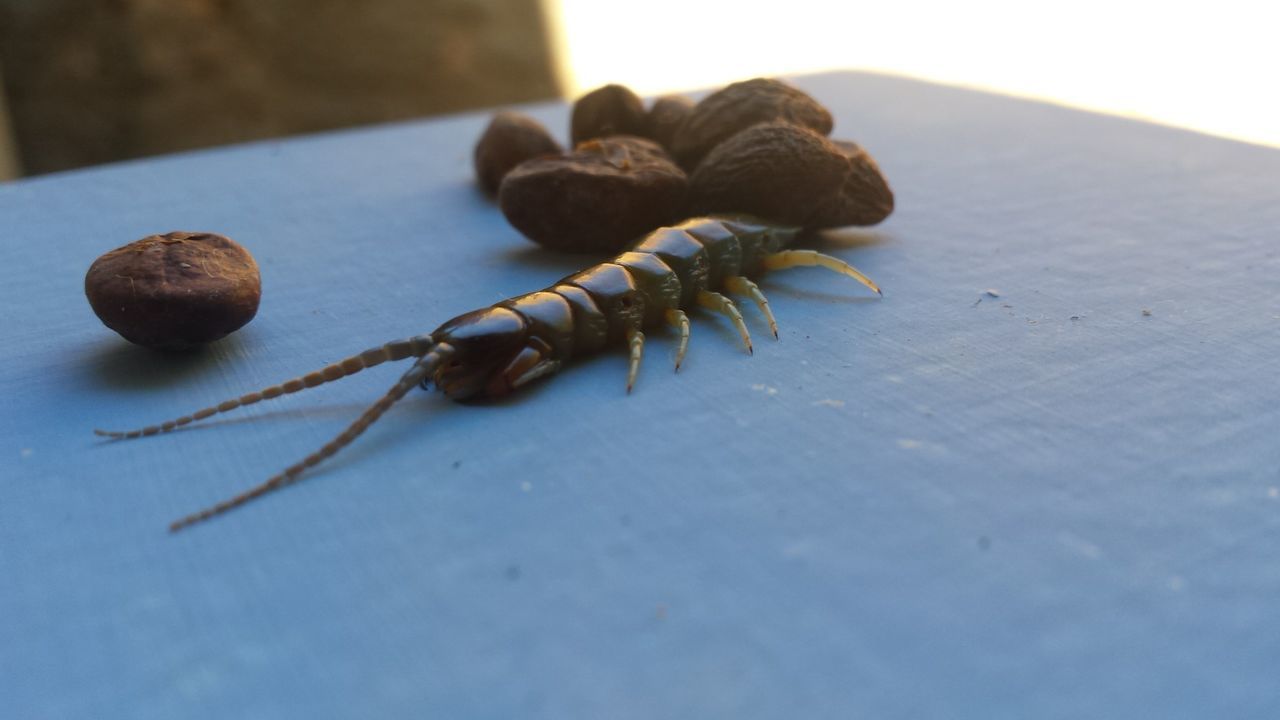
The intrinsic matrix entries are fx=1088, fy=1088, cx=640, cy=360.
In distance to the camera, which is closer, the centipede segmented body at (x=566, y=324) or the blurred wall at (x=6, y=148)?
the centipede segmented body at (x=566, y=324)

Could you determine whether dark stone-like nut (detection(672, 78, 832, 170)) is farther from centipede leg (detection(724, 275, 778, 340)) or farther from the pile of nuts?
centipede leg (detection(724, 275, 778, 340))

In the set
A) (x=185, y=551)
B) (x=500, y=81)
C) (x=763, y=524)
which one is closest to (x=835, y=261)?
(x=763, y=524)

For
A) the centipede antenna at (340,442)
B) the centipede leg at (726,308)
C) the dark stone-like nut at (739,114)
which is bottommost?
the centipede leg at (726,308)

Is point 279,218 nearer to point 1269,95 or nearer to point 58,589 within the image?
point 58,589

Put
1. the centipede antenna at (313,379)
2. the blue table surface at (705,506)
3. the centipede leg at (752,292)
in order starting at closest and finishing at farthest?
the blue table surface at (705,506)
the centipede antenna at (313,379)
the centipede leg at (752,292)

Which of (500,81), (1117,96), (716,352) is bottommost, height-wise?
(500,81)

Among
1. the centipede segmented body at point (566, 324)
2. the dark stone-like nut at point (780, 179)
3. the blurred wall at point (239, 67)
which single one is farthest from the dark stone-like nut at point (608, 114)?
the blurred wall at point (239, 67)

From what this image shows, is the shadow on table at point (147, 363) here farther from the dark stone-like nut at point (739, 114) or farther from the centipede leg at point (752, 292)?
the dark stone-like nut at point (739, 114)
